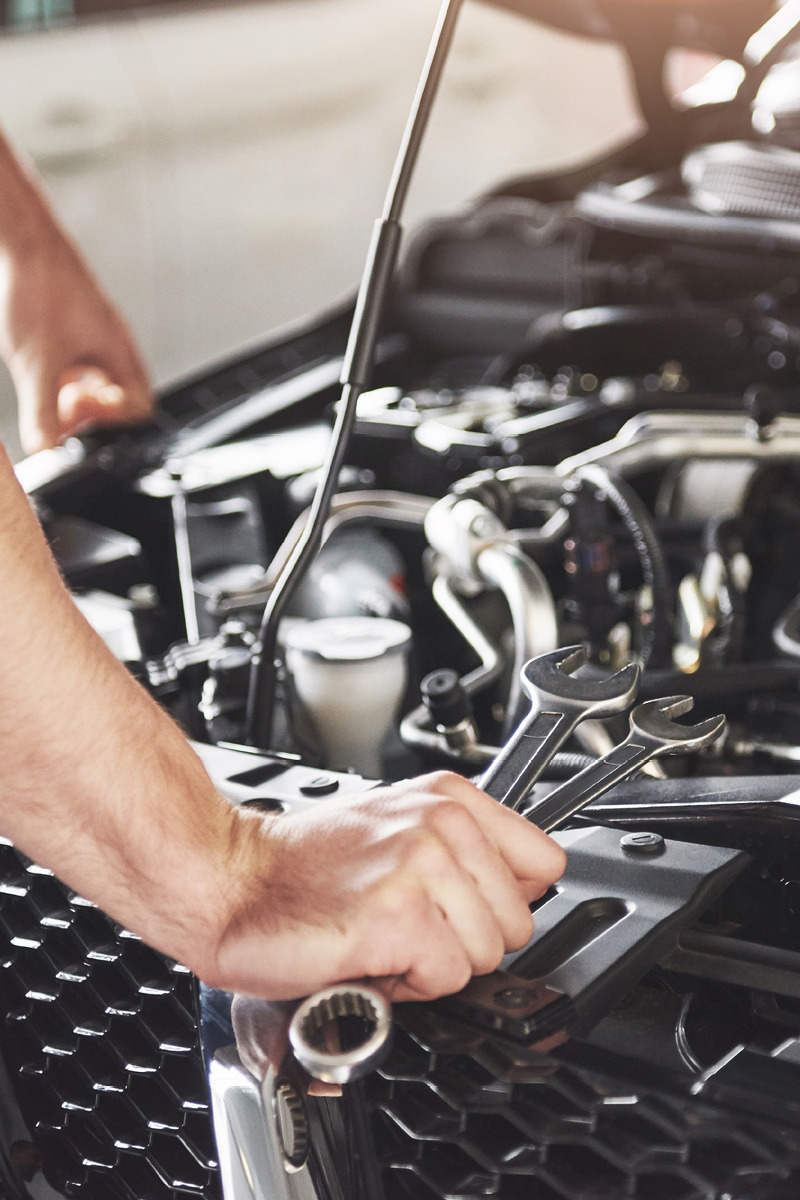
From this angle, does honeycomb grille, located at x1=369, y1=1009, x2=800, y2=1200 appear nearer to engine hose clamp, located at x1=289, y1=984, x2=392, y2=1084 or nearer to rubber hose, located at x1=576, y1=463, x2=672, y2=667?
engine hose clamp, located at x1=289, y1=984, x2=392, y2=1084

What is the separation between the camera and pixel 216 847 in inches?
22.4

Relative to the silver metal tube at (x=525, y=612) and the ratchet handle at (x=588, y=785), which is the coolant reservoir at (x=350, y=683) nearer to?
the silver metal tube at (x=525, y=612)

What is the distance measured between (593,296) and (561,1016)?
1.27 meters

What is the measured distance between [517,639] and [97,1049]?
1.35ft

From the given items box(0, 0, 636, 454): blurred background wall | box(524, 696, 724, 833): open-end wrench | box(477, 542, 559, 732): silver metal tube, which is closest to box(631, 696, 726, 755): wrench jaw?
box(524, 696, 724, 833): open-end wrench

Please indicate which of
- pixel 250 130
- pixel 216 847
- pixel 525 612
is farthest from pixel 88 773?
pixel 250 130

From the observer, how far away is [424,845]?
1.80 feet

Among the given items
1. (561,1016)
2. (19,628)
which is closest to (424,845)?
(561,1016)

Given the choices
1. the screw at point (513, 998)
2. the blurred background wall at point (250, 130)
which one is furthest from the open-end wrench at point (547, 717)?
the blurred background wall at point (250, 130)

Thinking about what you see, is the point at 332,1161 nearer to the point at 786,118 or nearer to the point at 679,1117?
the point at 679,1117

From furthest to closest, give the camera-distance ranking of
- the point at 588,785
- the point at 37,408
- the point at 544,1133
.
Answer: the point at 37,408
the point at 588,785
the point at 544,1133

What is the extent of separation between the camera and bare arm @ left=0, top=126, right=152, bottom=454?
4.50 ft

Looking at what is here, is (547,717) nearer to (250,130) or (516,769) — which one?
(516,769)

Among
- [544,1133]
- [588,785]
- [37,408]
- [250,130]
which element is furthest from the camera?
[250,130]
